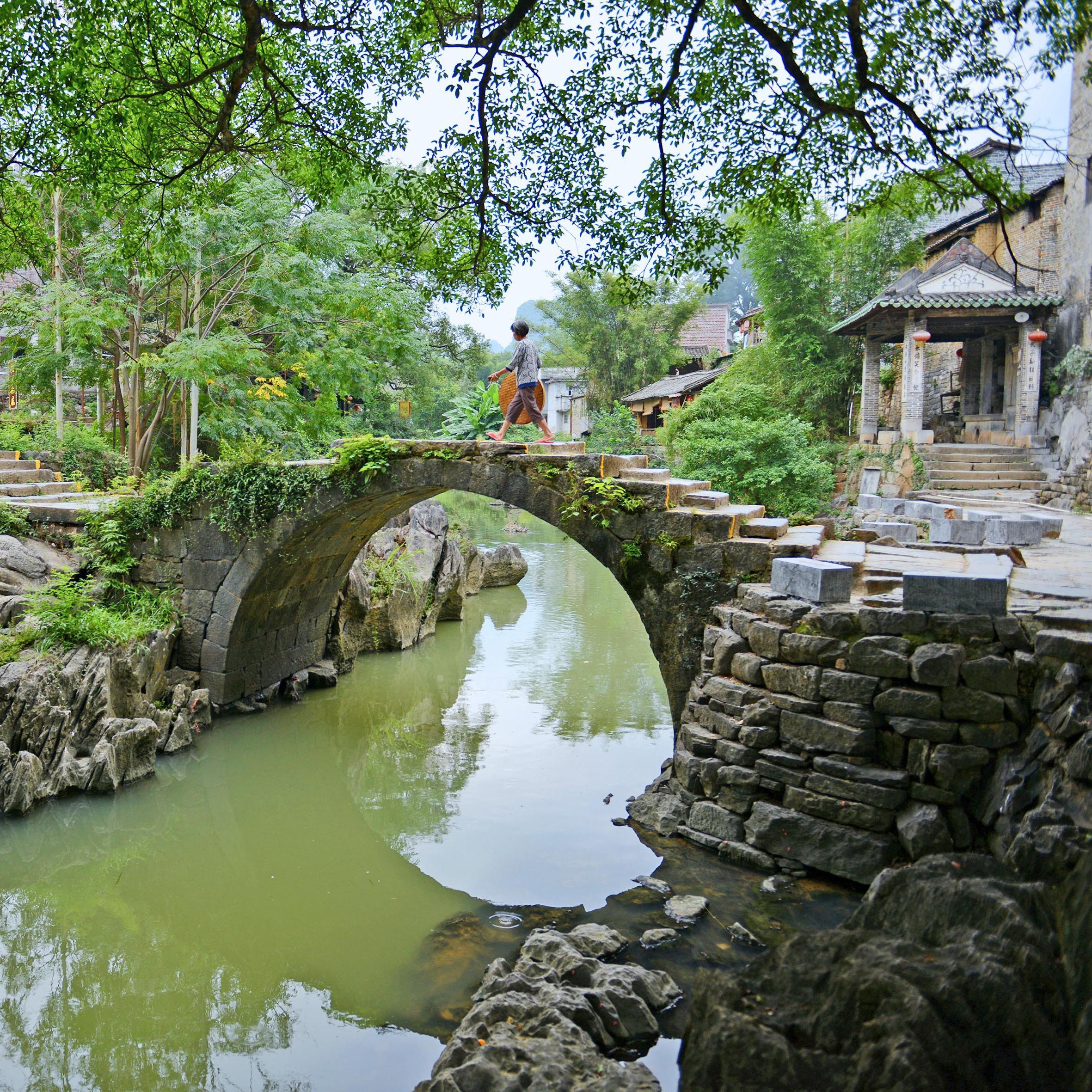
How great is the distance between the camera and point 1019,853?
3586 mm

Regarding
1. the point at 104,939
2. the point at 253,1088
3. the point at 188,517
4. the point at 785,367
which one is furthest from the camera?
the point at 785,367

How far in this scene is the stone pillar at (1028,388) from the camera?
1576 centimetres

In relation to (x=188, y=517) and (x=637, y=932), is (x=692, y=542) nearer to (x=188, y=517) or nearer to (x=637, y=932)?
(x=637, y=932)

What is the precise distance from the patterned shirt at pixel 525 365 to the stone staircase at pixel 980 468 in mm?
9287

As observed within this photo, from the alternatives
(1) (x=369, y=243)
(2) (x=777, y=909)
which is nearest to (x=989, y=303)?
(1) (x=369, y=243)

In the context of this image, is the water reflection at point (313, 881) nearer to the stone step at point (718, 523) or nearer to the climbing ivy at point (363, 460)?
the stone step at point (718, 523)

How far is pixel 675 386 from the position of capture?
26.1m

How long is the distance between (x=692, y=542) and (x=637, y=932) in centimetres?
275

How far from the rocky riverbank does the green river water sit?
228mm

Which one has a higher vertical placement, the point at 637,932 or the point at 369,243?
the point at 369,243

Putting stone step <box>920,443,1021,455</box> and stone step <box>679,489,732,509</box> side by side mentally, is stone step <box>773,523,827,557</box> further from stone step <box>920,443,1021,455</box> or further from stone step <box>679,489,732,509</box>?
stone step <box>920,443,1021,455</box>

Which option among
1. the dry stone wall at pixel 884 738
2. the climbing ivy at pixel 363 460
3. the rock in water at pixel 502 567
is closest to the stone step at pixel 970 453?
the rock in water at pixel 502 567

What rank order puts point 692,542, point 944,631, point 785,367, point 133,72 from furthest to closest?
point 785,367, point 692,542, point 133,72, point 944,631

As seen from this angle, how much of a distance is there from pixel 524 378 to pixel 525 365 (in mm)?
117
